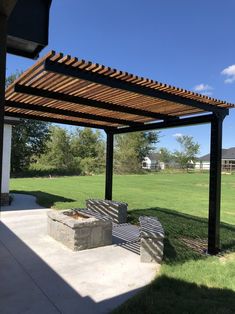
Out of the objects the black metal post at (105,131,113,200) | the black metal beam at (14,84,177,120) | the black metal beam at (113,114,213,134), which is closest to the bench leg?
the black metal beam at (113,114,213,134)

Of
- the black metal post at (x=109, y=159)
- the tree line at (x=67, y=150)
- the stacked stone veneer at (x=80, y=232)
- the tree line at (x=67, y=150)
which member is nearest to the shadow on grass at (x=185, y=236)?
the black metal post at (x=109, y=159)

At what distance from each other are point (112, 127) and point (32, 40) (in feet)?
17.6

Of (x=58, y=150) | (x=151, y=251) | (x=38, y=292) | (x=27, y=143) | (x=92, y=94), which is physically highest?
(x=27, y=143)

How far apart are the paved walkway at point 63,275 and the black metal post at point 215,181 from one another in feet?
5.01

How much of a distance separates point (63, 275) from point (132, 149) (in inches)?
1728

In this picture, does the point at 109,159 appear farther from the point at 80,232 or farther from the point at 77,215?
the point at 80,232

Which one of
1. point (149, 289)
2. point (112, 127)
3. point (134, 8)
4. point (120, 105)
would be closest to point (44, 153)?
point (134, 8)

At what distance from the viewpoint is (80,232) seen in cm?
573

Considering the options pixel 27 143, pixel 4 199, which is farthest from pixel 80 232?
pixel 27 143

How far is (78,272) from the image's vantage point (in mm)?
4664

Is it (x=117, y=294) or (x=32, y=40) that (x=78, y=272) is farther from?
(x=32, y=40)

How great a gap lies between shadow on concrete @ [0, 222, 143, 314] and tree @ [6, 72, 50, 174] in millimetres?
31436

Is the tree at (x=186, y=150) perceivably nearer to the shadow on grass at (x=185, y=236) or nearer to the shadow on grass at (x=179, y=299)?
the shadow on grass at (x=185, y=236)

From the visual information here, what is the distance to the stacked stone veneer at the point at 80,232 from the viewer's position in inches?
225
